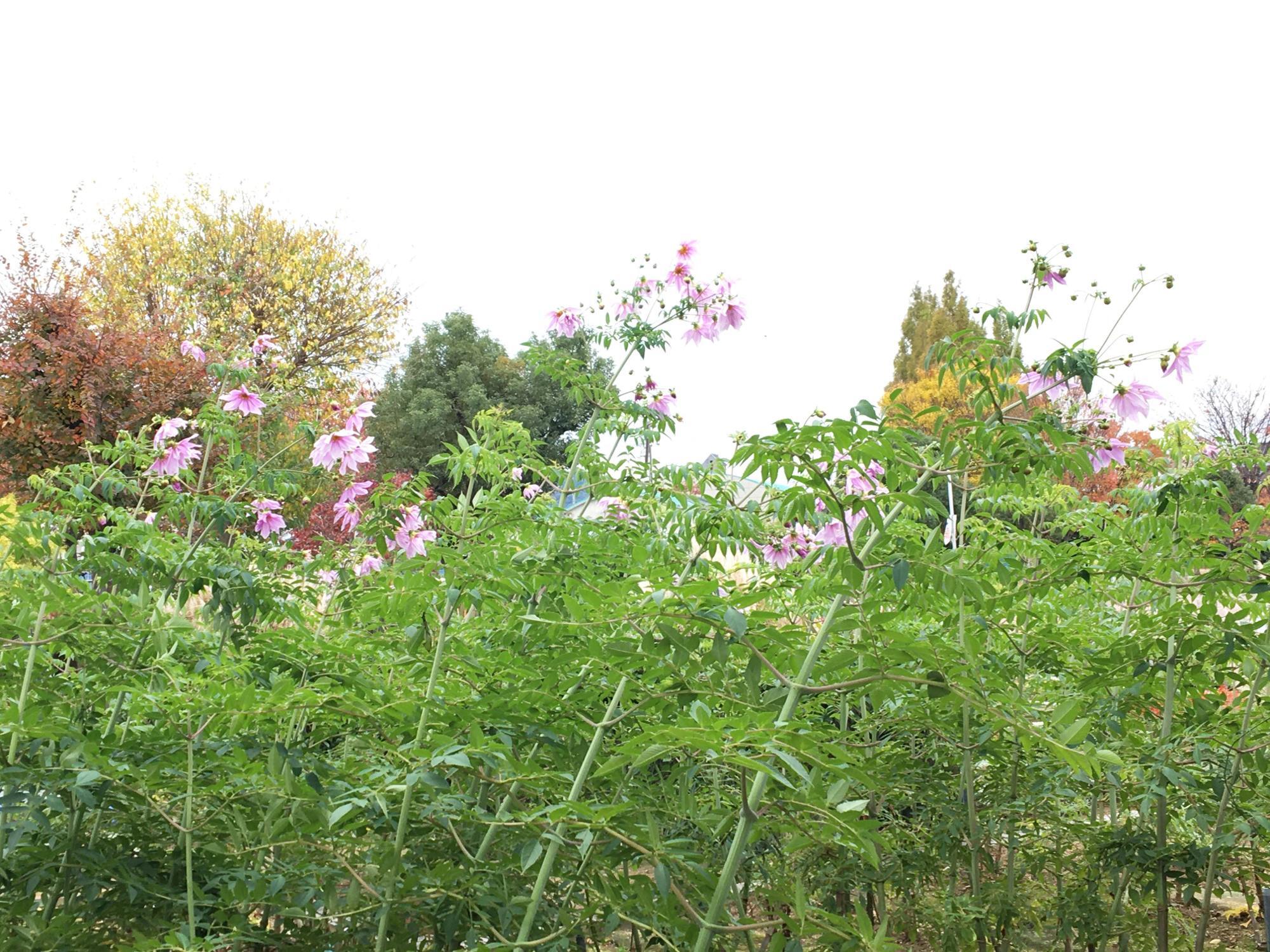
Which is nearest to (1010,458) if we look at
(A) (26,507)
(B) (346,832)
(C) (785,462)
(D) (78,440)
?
(C) (785,462)

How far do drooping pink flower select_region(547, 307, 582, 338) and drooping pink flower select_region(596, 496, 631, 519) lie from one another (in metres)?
0.66

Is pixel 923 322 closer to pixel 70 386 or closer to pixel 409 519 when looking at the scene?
pixel 70 386

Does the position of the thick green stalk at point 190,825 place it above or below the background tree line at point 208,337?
below

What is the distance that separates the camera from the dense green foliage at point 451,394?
2269 centimetres

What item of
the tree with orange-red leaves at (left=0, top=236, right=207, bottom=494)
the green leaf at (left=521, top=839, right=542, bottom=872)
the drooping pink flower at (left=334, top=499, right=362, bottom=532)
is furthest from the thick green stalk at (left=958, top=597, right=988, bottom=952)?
the tree with orange-red leaves at (left=0, top=236, right=207, bottom=494)

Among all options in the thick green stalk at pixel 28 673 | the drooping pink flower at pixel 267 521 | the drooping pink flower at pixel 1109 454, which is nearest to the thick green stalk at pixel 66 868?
the thick green stalk at pixel 28 673

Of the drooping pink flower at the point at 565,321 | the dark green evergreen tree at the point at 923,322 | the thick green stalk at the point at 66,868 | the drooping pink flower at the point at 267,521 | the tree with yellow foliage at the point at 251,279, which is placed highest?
the dark green evergreen tree at the point at 923,322

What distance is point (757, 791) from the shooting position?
4.63ft

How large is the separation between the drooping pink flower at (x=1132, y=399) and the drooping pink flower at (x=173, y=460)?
2.37 meters

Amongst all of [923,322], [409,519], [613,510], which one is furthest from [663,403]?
[923,322]

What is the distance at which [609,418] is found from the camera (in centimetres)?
311

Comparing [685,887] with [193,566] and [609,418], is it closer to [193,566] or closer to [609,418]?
[193,566]

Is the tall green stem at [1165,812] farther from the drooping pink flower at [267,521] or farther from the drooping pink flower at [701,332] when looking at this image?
the drooping pink flower at [267,521]

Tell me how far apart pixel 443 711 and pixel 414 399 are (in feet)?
71.0
